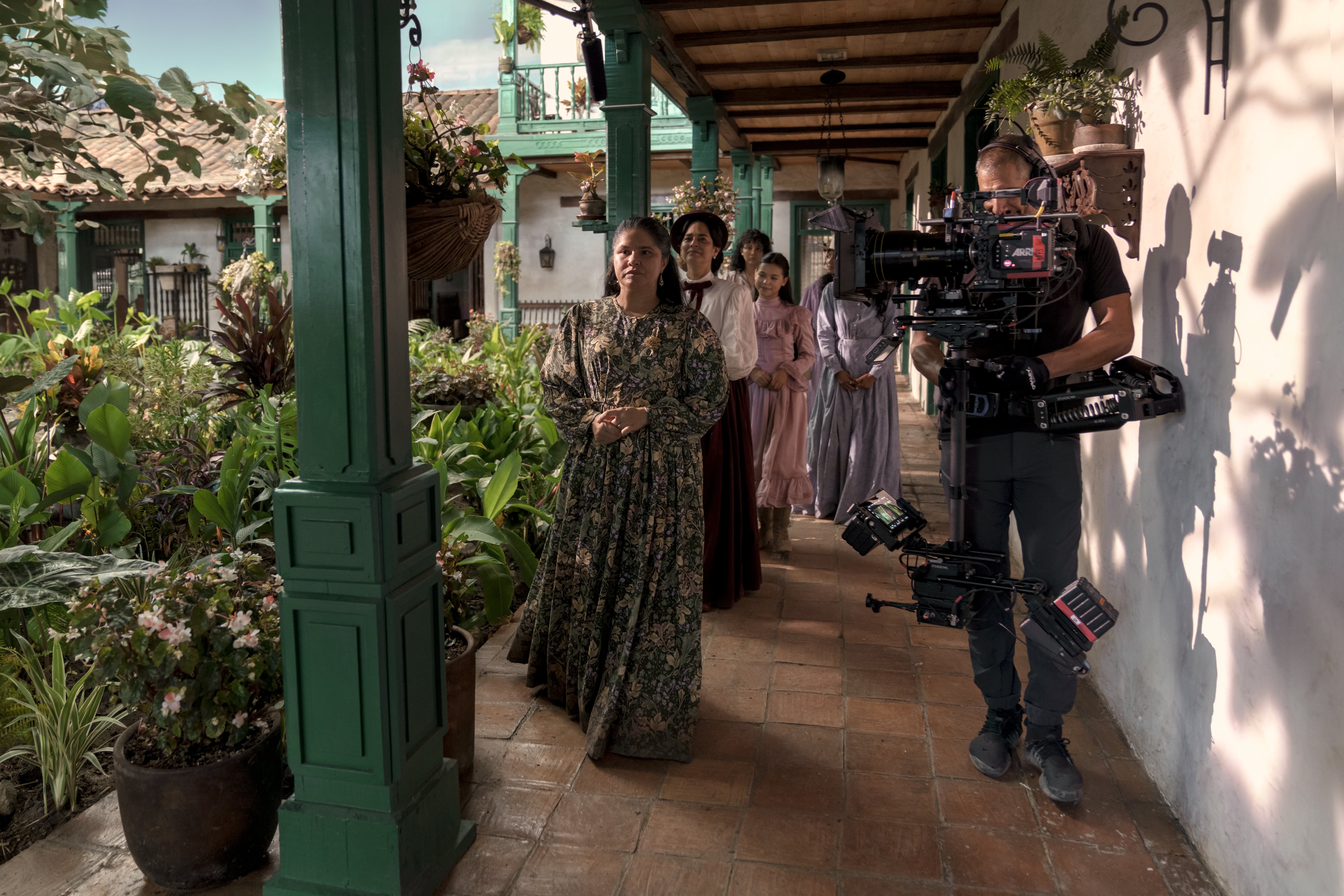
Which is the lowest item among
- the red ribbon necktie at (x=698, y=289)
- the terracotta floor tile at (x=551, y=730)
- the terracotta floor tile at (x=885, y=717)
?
the terracotta floor tile at (x=885, y=717)

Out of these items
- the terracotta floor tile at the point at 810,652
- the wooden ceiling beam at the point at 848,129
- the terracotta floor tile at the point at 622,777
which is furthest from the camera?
the wooden ceiling beam at the point at 848,129

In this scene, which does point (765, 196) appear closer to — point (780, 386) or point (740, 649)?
point (780, 386)

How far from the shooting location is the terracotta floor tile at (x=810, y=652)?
3.77 m

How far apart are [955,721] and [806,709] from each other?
1.63 feet

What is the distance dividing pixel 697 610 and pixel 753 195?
8.84m

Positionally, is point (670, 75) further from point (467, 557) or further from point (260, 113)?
point (260, 113)

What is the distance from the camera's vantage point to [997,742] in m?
2.86

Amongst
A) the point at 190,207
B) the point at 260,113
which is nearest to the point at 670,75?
the point at 260,113

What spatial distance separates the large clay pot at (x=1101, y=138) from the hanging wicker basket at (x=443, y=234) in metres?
1.87

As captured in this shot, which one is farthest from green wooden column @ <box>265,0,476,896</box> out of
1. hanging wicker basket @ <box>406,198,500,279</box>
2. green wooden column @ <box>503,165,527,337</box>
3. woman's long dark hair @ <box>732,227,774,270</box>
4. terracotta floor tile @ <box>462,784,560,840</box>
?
green wooden column @ <box>503,165,527,337</box>

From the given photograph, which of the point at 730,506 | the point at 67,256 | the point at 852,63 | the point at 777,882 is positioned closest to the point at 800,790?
the point at 777,882

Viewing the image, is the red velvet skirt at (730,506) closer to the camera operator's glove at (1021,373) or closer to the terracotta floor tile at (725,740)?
the terracotta floor tile at (725,740)

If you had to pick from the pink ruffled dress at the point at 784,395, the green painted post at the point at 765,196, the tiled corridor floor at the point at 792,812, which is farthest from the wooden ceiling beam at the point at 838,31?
the green painted post at the point at 765,196

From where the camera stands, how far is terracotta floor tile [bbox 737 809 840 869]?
7.94ft
